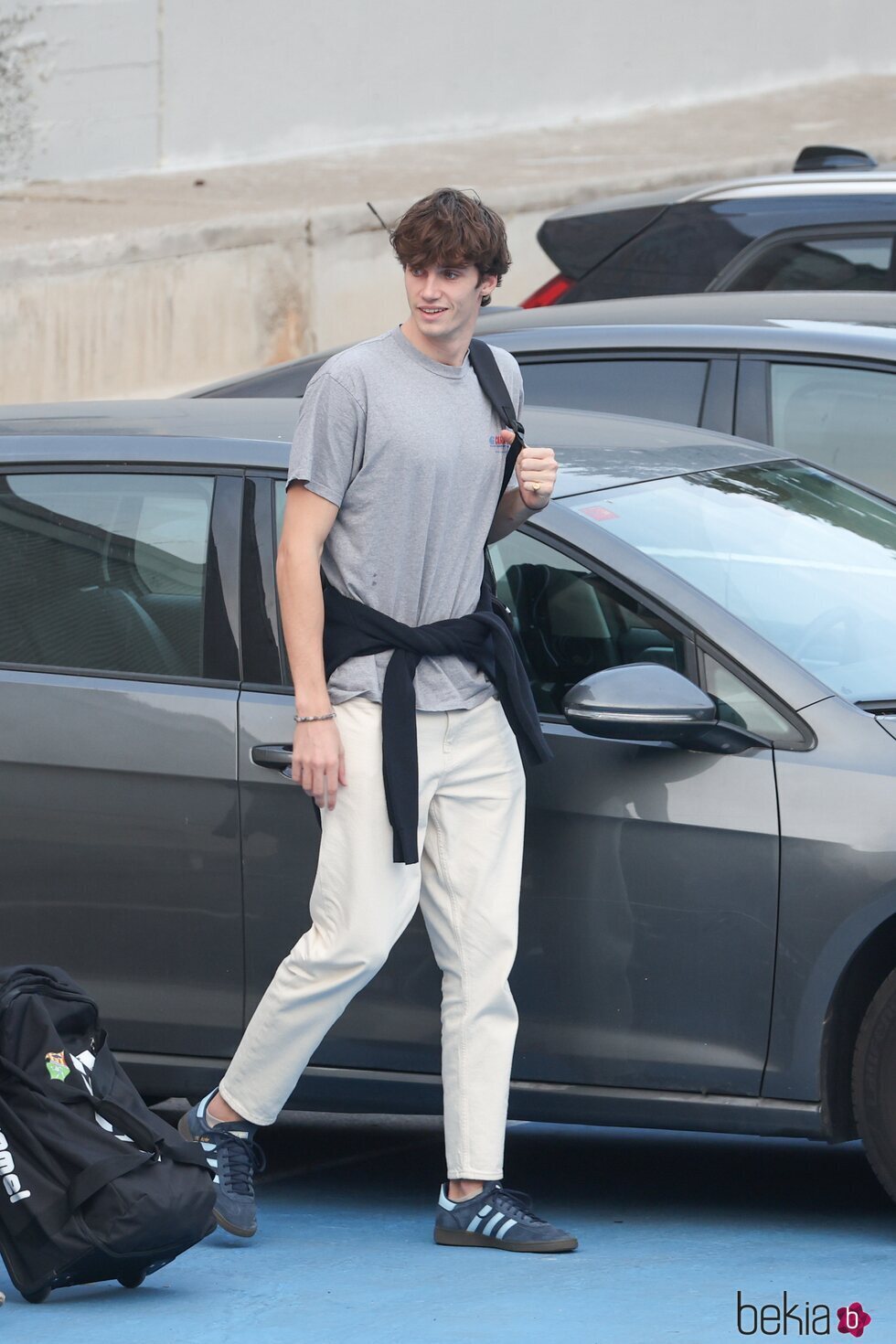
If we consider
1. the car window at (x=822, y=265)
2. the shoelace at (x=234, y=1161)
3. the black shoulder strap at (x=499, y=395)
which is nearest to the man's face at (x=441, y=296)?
the black shoulder strap at (x=499, y=395)

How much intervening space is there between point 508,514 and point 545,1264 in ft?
4.36

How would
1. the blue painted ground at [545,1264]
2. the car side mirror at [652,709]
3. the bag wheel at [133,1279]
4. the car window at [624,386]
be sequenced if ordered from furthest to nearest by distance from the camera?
the car window at [624,386] → the car side mirror at [652,709] → the bag wheel at [133,1279] → the blue painted ground at [545,1264]

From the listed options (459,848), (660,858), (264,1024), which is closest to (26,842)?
(264,1024)

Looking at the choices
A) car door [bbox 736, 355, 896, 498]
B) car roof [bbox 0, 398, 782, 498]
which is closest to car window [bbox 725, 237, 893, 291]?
car door [bbox 736, 355, 896, 498]

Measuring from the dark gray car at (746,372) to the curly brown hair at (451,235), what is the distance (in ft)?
7.01

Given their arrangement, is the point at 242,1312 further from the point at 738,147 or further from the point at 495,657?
the point at 738,147

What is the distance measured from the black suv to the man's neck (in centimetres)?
394

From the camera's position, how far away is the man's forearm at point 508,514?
12.6 ft

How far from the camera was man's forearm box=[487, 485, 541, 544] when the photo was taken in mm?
3844

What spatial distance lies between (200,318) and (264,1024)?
8831 millimetres

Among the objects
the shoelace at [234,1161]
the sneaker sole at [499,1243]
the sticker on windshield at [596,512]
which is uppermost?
the sticker on windshield at [596,512]

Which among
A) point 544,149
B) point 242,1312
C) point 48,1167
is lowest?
point 242,1312

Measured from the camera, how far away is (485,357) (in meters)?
3.86

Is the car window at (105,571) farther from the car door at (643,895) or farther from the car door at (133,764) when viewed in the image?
the car door at (643,895)
